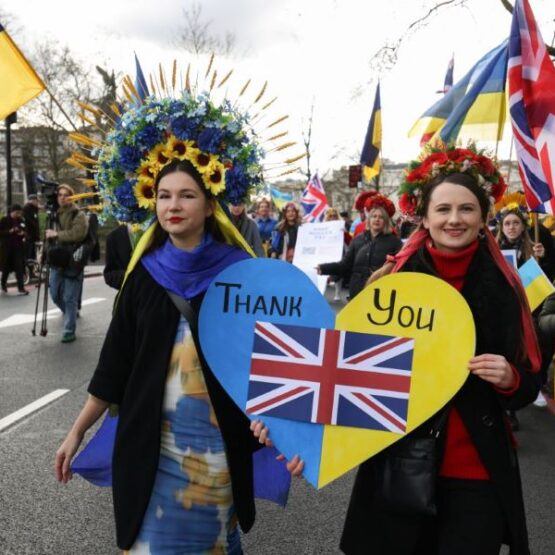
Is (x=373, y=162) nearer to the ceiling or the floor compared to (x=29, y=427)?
nearer to the ceiling

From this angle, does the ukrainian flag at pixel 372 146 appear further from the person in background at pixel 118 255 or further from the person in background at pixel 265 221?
the person in background at pixel 118 255

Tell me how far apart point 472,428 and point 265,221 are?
949cm

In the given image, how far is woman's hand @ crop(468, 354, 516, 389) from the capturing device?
173cm

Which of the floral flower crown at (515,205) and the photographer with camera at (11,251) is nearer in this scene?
the floral flower crown at (515,205)

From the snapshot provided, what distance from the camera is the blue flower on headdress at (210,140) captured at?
2127mm

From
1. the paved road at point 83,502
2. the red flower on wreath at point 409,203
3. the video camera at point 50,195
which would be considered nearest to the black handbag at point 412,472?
the red flower on wreath at point 409,203

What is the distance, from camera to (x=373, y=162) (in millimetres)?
12234

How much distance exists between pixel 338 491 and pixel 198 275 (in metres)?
2.18

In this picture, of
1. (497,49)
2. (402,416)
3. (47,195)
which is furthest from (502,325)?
(47,195)

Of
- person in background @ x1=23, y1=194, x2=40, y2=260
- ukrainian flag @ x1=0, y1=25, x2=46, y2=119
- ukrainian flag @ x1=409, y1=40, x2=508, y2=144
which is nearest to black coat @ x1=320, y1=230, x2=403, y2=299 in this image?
ukrainian flag @ x1=409, y1=40, x2=508, y2=144

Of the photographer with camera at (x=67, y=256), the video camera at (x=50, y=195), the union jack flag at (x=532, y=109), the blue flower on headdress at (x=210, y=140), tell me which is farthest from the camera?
the video camera at (x=50, y=195)

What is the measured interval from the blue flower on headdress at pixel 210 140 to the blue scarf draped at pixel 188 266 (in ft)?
1.08

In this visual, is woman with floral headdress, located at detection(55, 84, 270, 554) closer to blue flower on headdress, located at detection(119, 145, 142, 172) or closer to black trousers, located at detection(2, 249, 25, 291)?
blue flower on headdress, located at detection(119, 145, 142, 172)

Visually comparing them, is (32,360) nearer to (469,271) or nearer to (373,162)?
(469,271)
